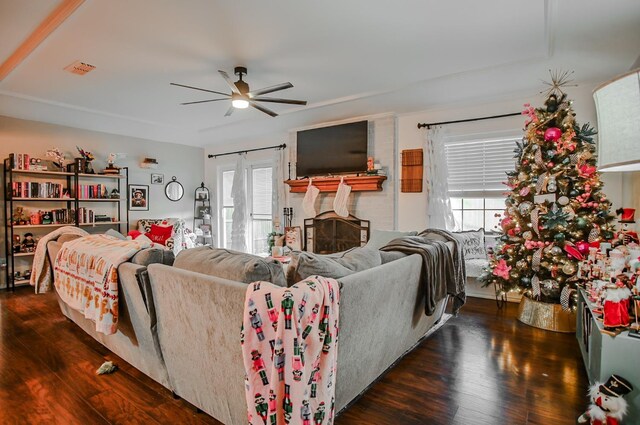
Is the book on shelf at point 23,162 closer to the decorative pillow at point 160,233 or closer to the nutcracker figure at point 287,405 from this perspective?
the decorative pillow at point 160,233

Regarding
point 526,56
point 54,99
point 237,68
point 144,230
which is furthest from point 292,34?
point 144,230

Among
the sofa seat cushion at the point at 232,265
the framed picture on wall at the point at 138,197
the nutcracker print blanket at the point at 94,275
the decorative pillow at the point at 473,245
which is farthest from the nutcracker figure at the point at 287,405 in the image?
the framed picture on wall at the point at 138,197

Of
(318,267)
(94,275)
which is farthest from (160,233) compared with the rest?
(318,267)

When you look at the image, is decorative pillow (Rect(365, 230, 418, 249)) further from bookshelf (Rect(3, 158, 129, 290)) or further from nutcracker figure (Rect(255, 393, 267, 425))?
bookshelf (Rect(3, 158, 129, 290))

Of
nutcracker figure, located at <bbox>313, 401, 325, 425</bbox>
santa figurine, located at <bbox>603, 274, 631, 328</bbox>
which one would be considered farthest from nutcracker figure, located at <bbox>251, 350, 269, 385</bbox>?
santa figurine, located at <bbox>603, 274, 631, 328</bbox>

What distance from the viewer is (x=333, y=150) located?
5.21 metres

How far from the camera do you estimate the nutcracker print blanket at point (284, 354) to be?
1.24m

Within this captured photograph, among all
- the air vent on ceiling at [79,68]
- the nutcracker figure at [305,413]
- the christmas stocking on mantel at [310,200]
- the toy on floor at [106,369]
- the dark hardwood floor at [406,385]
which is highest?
the air vent on ceiling at [79,68]

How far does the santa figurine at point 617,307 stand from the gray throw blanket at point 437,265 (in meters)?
1.01

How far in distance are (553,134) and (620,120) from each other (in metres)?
2.61

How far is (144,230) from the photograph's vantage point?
19.9ft

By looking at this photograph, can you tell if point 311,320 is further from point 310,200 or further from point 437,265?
point 310,200

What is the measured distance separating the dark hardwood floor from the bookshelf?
2.34m

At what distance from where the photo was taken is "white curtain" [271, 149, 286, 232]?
19.6 ft
